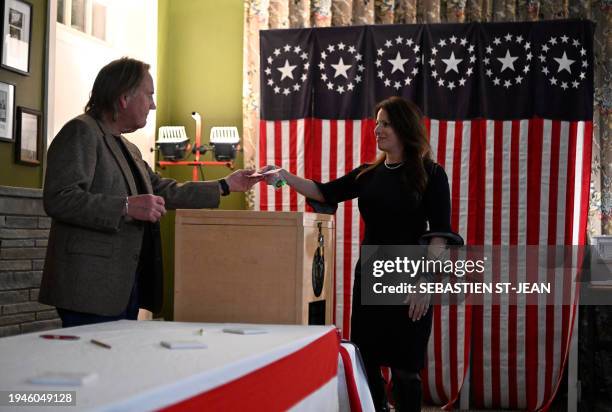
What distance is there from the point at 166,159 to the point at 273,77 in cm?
85

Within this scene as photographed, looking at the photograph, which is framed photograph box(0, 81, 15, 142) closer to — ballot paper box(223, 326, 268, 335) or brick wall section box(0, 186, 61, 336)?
brick wall section box(0, 186, 61, 336)

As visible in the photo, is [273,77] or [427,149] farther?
[273,77]

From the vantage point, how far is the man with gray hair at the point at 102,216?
1878mm

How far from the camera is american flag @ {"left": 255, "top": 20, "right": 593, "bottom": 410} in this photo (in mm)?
4238

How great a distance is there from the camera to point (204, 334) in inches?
58.1

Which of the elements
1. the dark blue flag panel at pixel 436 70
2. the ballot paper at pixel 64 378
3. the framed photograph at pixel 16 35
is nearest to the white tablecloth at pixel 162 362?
the ballot paper at pixel 64 378

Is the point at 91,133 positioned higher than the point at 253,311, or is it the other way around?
the point at 91,133

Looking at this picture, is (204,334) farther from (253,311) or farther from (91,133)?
(91,133)

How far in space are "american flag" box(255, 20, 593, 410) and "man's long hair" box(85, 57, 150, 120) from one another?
2322 millimetres

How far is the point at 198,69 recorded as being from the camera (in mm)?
5027

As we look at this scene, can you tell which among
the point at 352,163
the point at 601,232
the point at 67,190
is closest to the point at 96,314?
the point at 67,190

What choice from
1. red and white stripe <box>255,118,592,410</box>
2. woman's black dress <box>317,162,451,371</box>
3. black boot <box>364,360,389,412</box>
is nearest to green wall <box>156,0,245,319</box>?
red and white stripe <box>255,118,592,410</box>

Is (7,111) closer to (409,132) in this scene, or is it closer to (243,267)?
(409,132)

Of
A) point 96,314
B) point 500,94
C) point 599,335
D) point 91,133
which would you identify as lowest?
point 599,335
